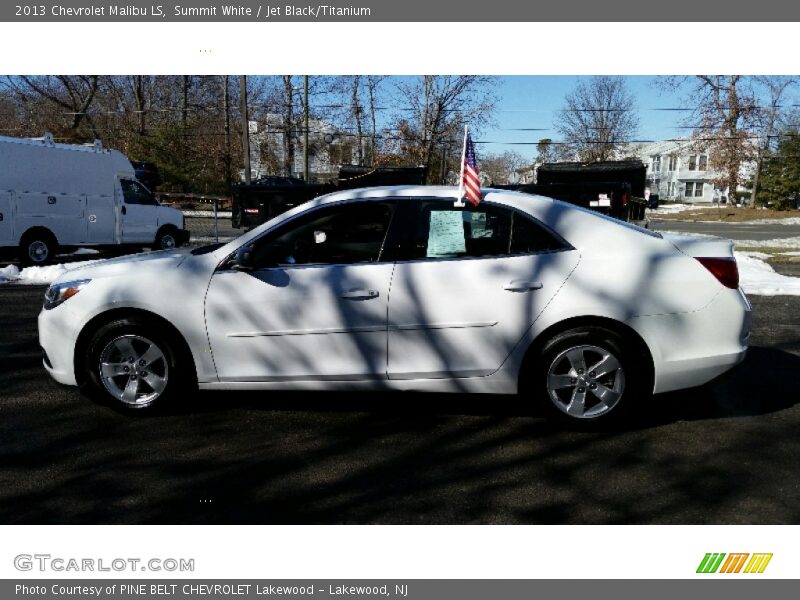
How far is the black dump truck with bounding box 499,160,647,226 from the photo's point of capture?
38.4 ft

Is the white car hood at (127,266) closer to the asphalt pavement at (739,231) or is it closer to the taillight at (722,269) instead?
the taillight at (722,269)

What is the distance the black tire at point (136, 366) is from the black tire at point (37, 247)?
35.3 ft

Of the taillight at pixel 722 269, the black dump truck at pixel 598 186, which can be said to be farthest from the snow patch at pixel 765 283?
the taillight at pixel 722 269

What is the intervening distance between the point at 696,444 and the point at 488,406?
4.60 ft

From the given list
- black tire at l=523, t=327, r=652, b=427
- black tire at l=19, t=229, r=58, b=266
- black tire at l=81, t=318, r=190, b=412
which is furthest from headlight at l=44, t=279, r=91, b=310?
black tire at l=19, t=229, r=58, b=266

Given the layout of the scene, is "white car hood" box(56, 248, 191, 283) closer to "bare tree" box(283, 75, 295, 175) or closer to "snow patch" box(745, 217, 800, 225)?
"bare tree" box(283, 75, 295, 175)

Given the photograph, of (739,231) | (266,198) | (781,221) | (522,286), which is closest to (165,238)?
(266,198)

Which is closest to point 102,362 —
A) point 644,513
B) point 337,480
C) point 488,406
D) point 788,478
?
point 337,480

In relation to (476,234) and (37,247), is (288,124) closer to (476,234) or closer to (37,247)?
(37,247)

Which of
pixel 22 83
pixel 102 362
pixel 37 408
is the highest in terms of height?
pixel 22 83

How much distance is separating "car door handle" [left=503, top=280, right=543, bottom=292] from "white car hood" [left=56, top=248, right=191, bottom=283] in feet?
7.40

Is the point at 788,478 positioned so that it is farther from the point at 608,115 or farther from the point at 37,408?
the point at 608,115

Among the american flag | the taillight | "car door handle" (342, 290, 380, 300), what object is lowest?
"car door handle" (342, 290, 380, 300)

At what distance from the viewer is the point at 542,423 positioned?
4477 mm
